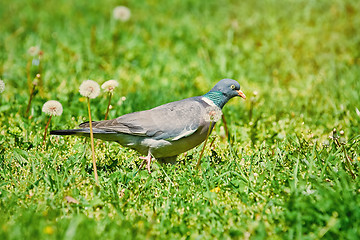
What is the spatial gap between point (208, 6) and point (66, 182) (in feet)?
20.1

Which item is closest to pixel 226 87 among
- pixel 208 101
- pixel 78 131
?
pixel 208 101

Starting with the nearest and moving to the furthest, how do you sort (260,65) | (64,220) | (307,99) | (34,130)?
(64,220) < (34,130) < (307,99) < (260,65)

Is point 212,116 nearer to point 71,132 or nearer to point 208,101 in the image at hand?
point 208,101

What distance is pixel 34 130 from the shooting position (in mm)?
4680

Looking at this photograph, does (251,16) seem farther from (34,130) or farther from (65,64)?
(34,130)

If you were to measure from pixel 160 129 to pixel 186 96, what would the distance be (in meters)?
2.22

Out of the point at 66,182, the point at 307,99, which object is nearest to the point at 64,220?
the point at 66,182

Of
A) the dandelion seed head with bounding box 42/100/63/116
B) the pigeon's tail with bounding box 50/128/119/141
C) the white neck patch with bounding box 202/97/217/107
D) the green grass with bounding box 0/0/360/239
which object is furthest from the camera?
the white neck patch with bounding box 202/97/217/107

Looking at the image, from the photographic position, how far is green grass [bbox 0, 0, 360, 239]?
3068mm

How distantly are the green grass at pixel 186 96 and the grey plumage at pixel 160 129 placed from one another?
8.0 inches

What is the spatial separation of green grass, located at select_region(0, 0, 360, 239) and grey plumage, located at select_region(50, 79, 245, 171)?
202mm

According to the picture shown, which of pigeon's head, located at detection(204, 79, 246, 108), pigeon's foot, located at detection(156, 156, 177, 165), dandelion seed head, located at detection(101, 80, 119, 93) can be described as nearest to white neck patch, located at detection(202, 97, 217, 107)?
pigeon's head, located at detection(204, 79, 246, 108)

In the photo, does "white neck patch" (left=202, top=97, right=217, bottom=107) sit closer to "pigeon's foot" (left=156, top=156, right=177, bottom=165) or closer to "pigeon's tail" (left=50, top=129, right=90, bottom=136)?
"pigeon's foot" (left=156, top=156, right=177, bottom=165)

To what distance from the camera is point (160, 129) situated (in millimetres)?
3777
